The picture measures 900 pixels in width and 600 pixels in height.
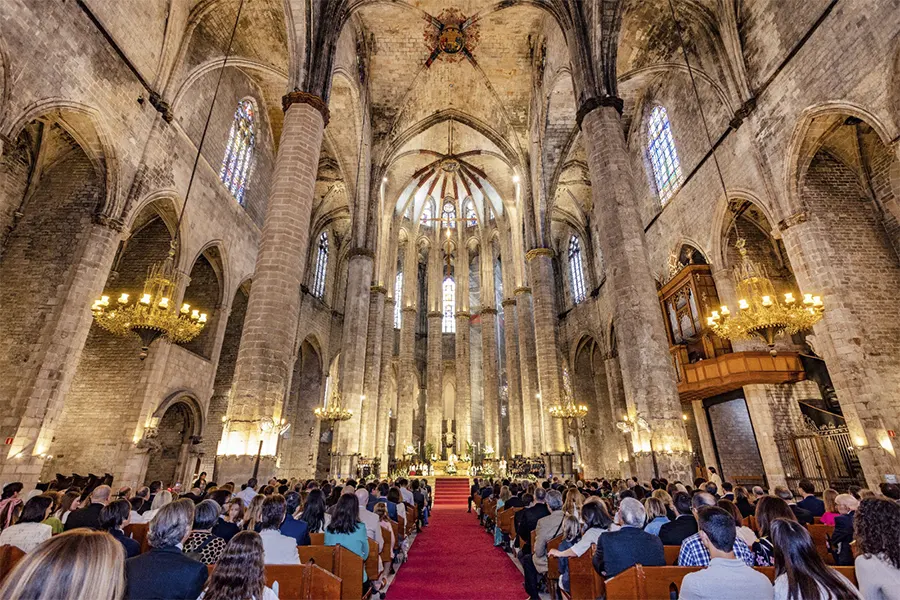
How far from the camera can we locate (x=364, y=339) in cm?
1920

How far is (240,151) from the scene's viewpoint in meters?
16.9

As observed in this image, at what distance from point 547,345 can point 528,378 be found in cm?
306

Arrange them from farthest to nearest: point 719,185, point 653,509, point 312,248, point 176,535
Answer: point 312,248 → point 719,185 → point 653,509 → point 176,535

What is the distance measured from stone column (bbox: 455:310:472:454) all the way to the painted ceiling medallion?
15.2 meters

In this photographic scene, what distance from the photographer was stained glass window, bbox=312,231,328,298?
24656mm

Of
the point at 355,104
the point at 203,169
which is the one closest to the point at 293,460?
the point at 203,169

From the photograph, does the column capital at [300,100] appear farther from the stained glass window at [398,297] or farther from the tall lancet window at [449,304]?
the tall lancet window at [449,304]

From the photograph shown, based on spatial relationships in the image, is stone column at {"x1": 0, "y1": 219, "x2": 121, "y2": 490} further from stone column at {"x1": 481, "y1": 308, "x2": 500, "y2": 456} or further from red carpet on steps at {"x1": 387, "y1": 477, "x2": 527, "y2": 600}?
stone column at {"x1": 481, "y1": 308, "x2": 500, "y2": 456}

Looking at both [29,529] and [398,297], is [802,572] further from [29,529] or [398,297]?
[398,297]

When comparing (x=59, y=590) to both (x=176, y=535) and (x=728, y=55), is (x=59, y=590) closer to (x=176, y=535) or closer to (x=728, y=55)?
(x=176, y=535)

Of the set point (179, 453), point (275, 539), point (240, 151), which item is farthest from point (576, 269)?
point (275, 539)

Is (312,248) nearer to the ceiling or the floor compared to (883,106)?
nearer to the ceiling

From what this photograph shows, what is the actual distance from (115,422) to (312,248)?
1333 centimetres

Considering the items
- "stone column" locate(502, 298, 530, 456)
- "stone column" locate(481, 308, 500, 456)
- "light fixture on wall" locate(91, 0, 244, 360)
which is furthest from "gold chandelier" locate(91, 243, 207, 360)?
"stone column" locate(481, 308, 500, 456)
